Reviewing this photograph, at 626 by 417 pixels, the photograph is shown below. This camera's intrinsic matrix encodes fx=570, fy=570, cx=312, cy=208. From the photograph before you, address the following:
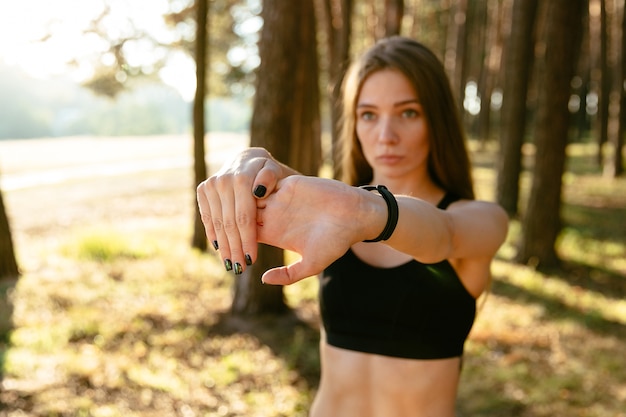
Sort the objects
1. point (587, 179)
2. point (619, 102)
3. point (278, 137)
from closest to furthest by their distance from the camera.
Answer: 1. point (278, 137)
2. point (619, 102)
3. point (587, 179)

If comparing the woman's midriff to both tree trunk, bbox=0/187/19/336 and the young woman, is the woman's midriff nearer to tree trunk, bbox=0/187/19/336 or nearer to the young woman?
the young woman

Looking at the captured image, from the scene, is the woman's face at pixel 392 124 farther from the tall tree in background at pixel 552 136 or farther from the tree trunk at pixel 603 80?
the tree trunk at pixel 603 80

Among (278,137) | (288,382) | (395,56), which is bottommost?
(288,382)

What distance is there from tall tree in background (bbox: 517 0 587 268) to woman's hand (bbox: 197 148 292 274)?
773cm

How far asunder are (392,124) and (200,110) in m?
7.78

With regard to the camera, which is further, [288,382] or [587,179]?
[587,179]

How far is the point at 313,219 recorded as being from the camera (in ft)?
4.07

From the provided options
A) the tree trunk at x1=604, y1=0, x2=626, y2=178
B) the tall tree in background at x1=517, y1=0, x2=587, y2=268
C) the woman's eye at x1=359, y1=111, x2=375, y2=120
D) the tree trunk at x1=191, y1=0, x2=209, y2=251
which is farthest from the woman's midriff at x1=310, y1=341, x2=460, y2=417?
the tree trunk at x1=604, y1=0, x2=626, y2=178

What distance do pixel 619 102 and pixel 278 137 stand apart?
12788 millimetres

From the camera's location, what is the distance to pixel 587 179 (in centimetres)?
1711

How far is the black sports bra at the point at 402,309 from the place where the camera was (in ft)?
6.29

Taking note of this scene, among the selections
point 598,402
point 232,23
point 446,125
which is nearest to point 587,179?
point 232,23

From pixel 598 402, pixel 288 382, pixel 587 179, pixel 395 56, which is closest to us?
pixel 395 56

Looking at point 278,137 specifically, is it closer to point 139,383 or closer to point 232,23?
point 139,383
